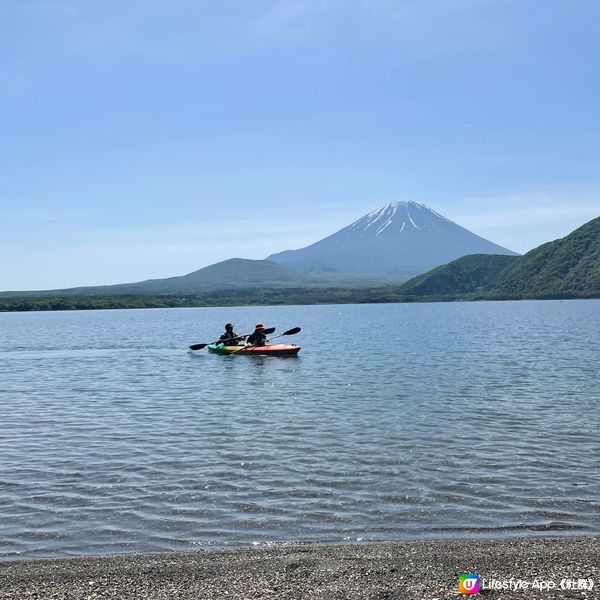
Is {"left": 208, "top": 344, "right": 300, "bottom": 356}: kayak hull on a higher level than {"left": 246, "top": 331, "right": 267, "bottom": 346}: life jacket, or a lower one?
lower

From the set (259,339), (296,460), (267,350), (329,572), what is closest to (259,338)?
(259,339)

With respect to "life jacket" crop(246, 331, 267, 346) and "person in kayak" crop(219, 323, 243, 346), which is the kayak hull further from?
"person in kayak" crop(219, 323, 243, 346)

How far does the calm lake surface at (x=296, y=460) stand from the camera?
42.4 ft

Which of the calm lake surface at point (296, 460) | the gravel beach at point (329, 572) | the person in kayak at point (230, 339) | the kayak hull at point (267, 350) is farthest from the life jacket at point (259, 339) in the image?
the gravel beach at point (329, 572)

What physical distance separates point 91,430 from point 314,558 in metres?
15.4

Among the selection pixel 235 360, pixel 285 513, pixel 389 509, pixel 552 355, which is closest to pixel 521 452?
pixel 389 509

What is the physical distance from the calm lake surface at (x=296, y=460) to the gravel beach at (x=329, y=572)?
1027 mm

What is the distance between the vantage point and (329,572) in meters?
9.99

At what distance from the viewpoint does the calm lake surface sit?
42.4 ft

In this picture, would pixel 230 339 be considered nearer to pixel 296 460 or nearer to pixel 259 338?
pixel 259 338

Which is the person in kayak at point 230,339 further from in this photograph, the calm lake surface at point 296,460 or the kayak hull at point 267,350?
the calm lake surface at point 296,460

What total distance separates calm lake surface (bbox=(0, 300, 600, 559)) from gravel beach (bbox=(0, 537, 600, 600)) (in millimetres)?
1027

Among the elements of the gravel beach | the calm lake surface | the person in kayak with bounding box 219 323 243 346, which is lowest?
the calm lake surface

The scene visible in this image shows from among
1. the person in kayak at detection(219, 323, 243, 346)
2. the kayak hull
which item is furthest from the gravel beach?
the person in kayak at detection(219, 323, 243, 346)
